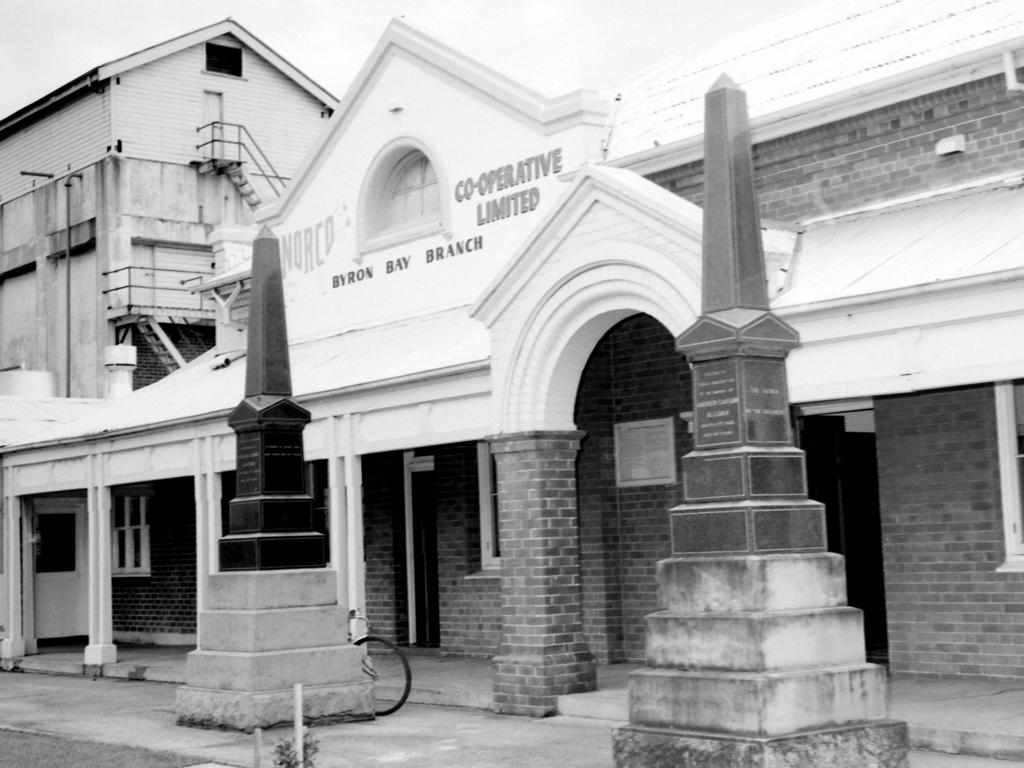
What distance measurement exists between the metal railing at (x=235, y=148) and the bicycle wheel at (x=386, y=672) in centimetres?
1974

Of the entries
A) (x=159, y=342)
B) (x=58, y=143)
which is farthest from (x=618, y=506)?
(x=58, y=143)

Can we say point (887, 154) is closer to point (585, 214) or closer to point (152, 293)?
point (585, 214)

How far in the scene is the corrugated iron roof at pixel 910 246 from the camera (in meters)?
9.85

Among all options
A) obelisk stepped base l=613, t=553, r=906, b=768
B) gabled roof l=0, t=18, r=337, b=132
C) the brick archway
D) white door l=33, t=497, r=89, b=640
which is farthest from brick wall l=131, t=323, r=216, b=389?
obelisk stepped base l=613, t=553, r=906, b=768

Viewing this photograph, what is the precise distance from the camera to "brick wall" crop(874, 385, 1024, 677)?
11.8m

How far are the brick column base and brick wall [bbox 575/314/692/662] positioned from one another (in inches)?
77.4

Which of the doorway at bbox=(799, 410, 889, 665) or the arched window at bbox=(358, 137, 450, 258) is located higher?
the arched window at bbox=(358, 137, 450, 258)

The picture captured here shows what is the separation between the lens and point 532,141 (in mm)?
14734

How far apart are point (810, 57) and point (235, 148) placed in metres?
21.2

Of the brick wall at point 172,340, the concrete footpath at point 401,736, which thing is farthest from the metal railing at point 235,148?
the concrete footpath at point 401,736

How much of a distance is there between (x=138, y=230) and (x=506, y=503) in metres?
19.9

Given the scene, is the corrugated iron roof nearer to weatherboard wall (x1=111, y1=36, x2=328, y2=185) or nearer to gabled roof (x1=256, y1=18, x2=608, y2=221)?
gabled roof (x1=256, y1=18, x2=608, y2=221)

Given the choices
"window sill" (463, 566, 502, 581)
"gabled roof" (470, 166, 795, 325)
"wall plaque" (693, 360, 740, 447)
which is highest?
"gabled roof" (470, 166, 795, 325)

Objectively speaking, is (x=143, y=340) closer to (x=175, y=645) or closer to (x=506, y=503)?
(x=175, y=645)
